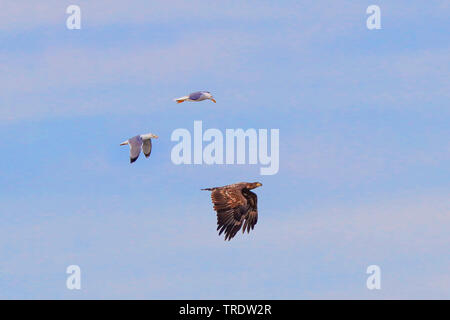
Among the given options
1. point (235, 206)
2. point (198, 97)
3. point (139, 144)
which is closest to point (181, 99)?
point (198, 97)

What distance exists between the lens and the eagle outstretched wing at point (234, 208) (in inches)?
3017

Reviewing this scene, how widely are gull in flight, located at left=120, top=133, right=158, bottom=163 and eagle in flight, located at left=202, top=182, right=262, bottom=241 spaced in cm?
553

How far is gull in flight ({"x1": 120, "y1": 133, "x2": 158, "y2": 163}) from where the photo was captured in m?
80.3

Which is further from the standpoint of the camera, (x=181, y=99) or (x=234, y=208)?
(x=181, y=99)

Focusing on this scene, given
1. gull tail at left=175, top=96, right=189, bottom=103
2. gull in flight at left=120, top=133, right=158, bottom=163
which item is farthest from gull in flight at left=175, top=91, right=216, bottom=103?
gull in flight at left=120, top=133, right=158, bottom=163

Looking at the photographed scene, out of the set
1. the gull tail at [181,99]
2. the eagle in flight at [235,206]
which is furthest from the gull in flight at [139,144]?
the eagle in flight at [235,206]

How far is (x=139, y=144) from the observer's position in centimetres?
8138

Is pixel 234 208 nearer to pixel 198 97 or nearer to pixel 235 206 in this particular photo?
pixel 235 206

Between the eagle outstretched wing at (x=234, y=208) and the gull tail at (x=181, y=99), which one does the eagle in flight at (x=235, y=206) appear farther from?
the gull tail at (x=181, y=99)

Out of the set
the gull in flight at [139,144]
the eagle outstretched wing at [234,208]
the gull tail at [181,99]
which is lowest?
the eagle outstretched wing at [234,208]

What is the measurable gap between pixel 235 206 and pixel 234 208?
135mm
